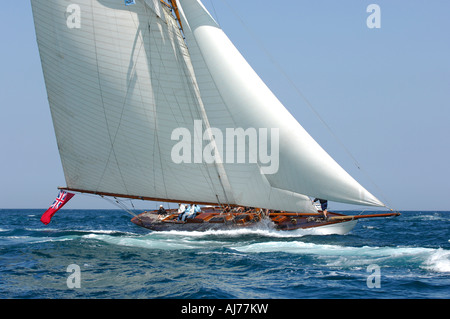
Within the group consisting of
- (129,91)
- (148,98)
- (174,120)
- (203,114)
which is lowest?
(174,120)

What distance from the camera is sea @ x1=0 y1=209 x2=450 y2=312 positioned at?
13133mm

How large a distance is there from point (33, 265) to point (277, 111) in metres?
12.2

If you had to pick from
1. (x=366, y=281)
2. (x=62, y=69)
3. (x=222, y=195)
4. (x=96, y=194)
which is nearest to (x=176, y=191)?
(x=222, y=195)

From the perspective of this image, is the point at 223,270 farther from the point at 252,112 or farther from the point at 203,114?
the point at 203,114

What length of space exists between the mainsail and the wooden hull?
214 cm

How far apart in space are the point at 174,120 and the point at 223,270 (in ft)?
39.2

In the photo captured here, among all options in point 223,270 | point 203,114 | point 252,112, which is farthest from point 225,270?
point 203,114

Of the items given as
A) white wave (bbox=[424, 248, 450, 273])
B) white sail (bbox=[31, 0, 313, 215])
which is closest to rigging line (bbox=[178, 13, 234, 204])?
white sail (bbox=[31, 0, 313, 215])

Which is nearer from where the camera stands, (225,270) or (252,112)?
(225,270)

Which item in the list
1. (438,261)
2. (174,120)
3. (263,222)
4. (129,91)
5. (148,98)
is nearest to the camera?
(438,261)

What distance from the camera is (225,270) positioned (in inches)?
658

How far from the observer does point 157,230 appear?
107ft

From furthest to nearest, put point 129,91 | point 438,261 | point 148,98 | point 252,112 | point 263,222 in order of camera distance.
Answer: point 263,222
point 129,91
point 148,98
point 252,112
point 438,261
